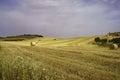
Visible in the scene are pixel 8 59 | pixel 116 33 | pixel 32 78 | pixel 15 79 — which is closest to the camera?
pixel 32 78

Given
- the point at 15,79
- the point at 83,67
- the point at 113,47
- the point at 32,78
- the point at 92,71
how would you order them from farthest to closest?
the point at 113,47
the point at 83,67
the point at 92,71
the point at 15,79
the point at 32,78

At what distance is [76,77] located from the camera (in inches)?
400

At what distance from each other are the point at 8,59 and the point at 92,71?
3863 mm

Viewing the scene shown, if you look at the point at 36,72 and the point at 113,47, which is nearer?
the point at 36,72

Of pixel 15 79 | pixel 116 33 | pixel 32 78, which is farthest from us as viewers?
pixel 116 33

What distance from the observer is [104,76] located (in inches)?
403

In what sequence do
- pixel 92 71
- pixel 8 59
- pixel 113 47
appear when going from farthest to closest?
pixel 113 47, pixel 92 71, pixel 8 59

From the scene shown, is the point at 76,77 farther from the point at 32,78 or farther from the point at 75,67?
the point at 32,78

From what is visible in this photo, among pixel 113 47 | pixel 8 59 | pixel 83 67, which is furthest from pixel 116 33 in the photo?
pixel 8 59

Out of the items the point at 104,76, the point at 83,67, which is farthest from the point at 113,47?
the point at 104,76

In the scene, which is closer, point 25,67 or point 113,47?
point 25,67

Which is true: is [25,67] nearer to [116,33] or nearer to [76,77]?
[76,77]

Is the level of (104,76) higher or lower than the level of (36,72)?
lower

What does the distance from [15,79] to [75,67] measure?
16.0 ft
